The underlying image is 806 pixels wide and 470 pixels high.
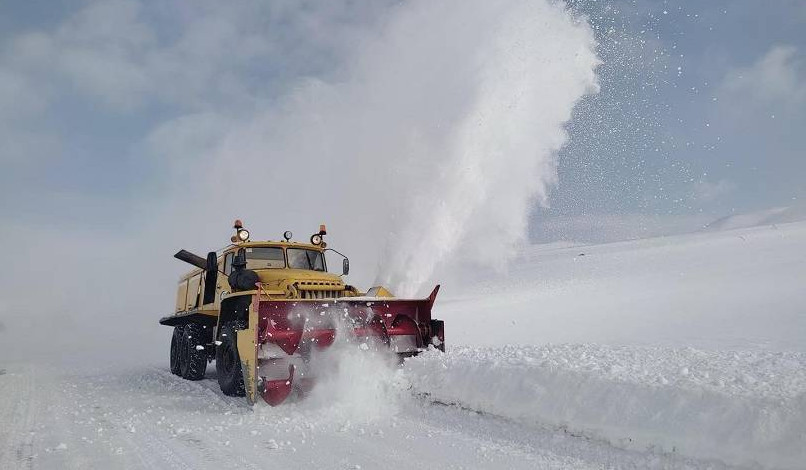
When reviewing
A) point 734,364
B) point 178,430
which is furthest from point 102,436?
point 734,364

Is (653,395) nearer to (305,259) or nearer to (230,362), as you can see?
(230,362)

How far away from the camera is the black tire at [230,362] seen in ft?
26.1

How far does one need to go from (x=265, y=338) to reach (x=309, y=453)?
2.74m

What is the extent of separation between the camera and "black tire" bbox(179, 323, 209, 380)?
10.6 meters

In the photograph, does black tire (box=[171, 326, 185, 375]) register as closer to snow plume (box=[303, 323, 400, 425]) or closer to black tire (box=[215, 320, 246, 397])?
black tire (box=[215, 320, 246, 397])

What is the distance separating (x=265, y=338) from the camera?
7.30 metres

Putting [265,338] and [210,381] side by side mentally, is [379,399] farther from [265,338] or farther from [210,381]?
[210,381]

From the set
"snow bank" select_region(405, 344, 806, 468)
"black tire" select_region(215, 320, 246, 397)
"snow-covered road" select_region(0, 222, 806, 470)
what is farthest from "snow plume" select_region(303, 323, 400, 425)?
"black tire" select_region(215, 320, 246, 397)

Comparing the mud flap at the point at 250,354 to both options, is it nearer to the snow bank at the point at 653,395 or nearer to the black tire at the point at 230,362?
the black tire at the point at 230,362

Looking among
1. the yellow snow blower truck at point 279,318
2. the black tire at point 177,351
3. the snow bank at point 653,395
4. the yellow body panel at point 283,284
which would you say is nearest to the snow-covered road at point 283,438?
the snow bank at point 653,395

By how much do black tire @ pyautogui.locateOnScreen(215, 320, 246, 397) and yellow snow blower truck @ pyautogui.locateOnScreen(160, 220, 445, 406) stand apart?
0.02m

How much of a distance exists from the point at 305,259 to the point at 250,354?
325cm

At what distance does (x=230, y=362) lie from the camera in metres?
8.32

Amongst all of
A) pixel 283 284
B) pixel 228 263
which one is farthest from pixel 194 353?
pixel 283 284
